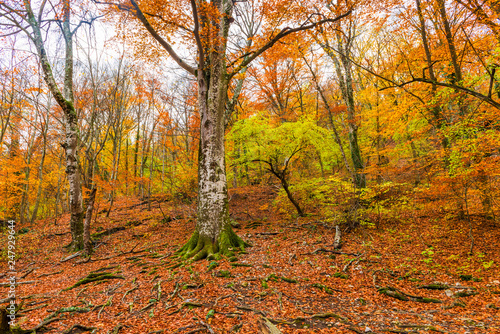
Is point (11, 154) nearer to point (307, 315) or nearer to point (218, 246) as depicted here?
point (218, 246)

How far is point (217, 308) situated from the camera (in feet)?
11.6

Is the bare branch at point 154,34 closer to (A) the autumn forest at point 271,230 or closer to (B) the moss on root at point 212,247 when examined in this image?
(A) the autumn forest at point 271,230

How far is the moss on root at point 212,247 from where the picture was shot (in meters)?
5.76

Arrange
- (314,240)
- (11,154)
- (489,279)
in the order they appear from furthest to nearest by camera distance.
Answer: (11,154) < (314,240) < (489,279)

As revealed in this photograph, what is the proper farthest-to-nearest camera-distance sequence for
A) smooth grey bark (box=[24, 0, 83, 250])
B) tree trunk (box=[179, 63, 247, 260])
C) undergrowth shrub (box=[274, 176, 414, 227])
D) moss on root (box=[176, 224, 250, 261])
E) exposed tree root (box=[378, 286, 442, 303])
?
undergrowth shrub (box=[274, 176, 414, 227])
smooth grey bark (box=[24, 0, 83, 250])
tree trunk (box=[179, 63, 247, 260])
moss on root (box=[176, 224, 250, 261])
exposed tree root (box=[378, 286, 442, 303])

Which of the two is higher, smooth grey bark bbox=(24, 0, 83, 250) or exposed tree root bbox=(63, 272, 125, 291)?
smooth grey bark bbox=(24, 0, 83, 250)

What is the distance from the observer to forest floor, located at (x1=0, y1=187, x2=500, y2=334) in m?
3.21

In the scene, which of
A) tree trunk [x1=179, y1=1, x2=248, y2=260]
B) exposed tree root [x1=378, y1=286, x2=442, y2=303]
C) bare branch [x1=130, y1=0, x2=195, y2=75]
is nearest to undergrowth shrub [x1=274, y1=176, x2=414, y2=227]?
exposed tree root [x1=378, y1=286, x2=442, y2=303]

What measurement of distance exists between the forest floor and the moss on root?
0.32m

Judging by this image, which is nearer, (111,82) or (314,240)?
(314,240)

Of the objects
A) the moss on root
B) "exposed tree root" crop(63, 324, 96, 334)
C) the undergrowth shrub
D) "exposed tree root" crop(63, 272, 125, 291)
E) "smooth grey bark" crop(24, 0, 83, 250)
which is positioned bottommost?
"exposed tree root" crop(63, 272, 125, 291)

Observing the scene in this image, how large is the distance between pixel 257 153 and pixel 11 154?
17.0 m

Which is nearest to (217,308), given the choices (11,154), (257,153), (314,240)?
(314,240)

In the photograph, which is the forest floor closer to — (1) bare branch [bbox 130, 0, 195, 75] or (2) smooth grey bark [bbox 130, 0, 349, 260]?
(2) smooth grey bark [bbox 130, 0, 349, 260]
